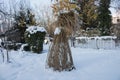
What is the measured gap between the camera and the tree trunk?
25.9 ft

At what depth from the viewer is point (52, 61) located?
→ 318 inches

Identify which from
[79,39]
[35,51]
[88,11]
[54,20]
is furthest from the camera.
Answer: [88,11]

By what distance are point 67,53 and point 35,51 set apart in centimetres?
730

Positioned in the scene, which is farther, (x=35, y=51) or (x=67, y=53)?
(x=35, y=51)

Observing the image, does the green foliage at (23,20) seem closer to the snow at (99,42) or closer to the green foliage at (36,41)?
the green foliage at (36,41)

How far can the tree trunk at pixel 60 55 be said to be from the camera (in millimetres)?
7906

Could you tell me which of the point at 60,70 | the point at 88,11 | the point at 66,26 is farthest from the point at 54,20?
the point at 88,11

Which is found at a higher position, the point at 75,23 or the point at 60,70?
the point at 75,23

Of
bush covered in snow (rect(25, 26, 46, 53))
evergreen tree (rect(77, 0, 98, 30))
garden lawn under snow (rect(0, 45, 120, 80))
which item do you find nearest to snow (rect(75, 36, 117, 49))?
bush covered in snow (rect(25, 26, 46, 53))

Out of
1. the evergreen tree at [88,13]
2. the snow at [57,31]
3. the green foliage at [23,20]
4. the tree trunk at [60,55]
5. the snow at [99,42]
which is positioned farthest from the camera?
the evergreen tree at [88,13]

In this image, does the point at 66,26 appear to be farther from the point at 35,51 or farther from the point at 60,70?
the point at 35,51

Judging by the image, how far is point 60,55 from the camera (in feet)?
26.0

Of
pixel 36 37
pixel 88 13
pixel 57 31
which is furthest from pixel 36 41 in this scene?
pixel 88 13

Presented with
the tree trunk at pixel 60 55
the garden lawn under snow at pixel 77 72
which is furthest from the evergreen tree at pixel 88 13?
the tree trunk at pixel 60 55
